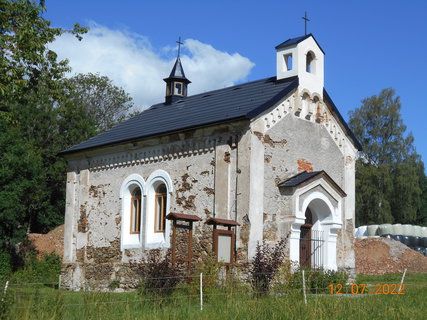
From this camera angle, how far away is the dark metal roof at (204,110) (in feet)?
57.4

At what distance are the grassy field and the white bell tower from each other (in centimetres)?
827

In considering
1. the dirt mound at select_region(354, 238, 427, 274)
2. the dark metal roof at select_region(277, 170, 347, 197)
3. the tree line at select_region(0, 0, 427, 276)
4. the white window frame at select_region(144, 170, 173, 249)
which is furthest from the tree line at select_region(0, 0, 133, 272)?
the dirt mound at select_region(354, 238, 427, 274)

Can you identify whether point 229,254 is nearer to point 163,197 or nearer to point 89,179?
point 163,197

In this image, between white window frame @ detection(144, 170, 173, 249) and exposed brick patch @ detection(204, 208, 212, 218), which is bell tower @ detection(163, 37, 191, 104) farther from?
exposed brick patch @ detection(204, 208, 212, 218)

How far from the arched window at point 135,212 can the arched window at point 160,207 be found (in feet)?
3.03

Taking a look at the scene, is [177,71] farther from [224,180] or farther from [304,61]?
[224,180]

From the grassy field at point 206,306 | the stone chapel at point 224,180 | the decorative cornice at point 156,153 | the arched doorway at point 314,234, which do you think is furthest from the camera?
the arched doorway at point 314,234

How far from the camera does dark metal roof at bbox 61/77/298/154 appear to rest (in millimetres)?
17484

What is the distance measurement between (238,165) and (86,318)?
8193mm

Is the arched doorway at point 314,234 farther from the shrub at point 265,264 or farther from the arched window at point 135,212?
the arched window at point 135,212

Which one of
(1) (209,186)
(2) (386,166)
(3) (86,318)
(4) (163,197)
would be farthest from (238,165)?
(2) (386,166)

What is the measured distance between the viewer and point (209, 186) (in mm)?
17500
